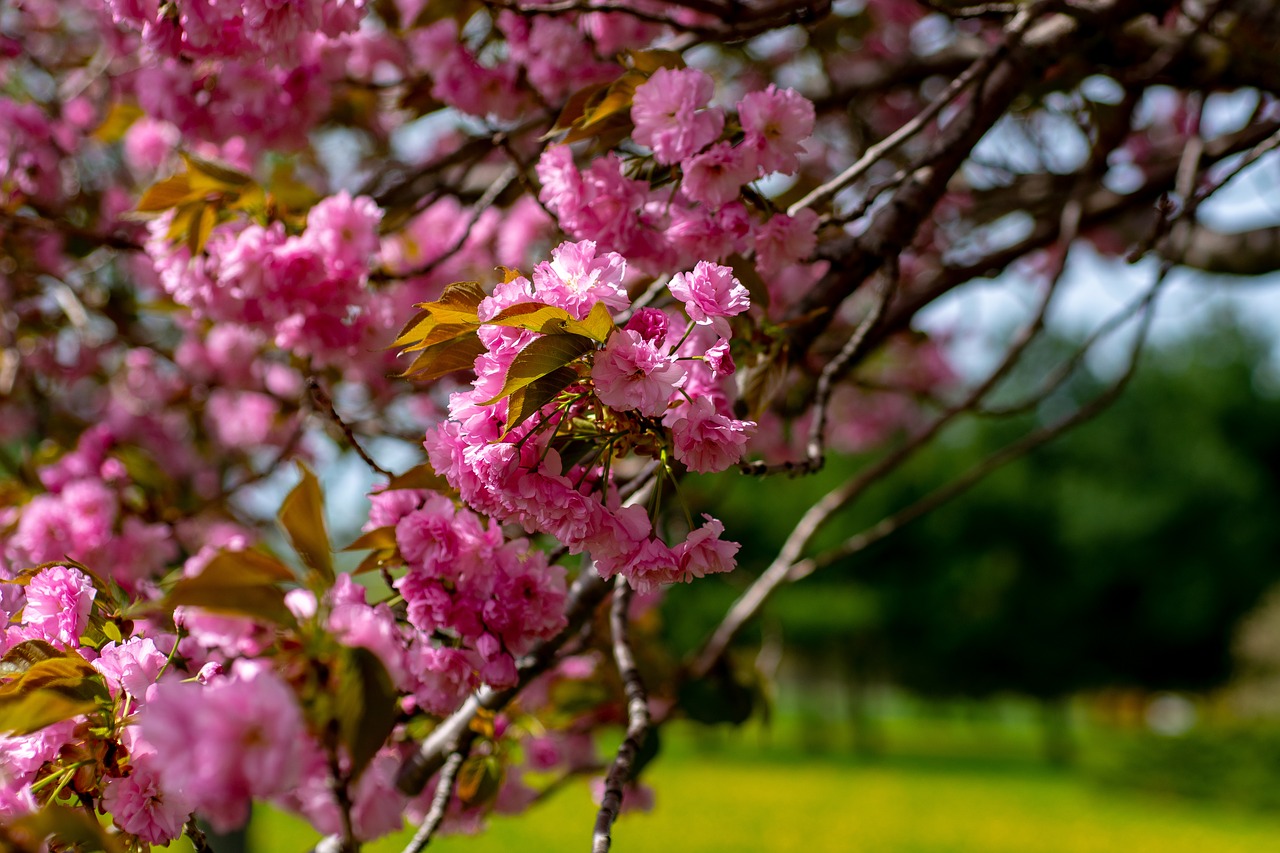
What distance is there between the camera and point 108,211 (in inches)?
117

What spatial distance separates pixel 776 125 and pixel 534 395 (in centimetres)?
55

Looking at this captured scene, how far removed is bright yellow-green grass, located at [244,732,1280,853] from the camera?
8.84 metres

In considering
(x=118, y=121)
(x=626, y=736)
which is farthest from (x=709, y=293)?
(x=118, y=121)

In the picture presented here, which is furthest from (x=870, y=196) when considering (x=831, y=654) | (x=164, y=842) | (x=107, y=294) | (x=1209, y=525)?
(x=1209, y=525)

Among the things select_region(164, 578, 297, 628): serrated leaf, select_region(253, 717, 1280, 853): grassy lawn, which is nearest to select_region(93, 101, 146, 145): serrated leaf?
select_region(164, 578, 297, 628): serrated leaf

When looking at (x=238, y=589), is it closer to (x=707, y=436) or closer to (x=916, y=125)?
(x=707, y=436)

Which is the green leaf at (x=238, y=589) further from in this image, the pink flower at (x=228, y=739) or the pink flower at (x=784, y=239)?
the pink flower at (x=784, y=239)

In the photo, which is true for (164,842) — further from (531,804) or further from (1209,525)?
(1209,525)

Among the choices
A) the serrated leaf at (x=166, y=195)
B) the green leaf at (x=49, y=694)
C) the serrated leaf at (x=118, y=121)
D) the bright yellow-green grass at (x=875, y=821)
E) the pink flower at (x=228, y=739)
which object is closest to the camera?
the pink flower at (x=228, y=739)

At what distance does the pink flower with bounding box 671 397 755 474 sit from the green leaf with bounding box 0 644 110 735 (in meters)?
0.60

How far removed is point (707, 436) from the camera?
0.91 metres

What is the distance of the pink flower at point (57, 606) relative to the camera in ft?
3.40

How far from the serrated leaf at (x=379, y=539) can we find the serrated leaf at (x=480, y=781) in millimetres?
536

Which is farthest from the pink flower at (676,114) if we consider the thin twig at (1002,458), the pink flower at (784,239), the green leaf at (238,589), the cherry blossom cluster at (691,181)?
the thin twig at (1002,458)
